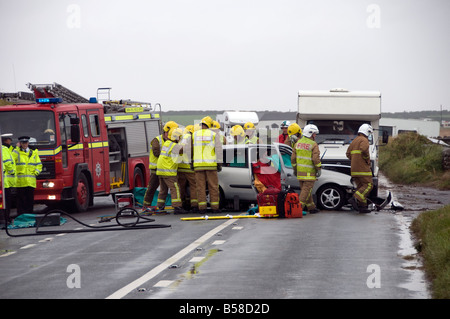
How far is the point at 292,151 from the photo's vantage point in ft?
64.5

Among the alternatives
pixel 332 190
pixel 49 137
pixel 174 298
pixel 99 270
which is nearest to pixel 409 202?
pixel 332 190

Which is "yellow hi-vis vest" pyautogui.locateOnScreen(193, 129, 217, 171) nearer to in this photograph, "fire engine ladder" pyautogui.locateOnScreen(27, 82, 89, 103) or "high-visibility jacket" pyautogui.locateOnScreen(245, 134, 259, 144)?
"high-visibility jacket" pyautogui.locateOnScreen(245, 134, 259, 144)

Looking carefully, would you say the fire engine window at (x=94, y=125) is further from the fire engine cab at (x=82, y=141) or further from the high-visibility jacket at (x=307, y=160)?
the high-visibility jacket at (x=307, y=160)

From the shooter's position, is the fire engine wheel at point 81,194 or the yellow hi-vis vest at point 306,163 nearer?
the yellow hi-vis vest at point 306,163

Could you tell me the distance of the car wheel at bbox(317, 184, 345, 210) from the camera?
19.6 metres

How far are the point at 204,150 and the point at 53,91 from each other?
193 inches

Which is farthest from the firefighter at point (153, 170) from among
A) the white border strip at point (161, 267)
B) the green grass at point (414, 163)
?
the green grass at point (414, 163)

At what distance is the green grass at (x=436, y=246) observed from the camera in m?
9.75

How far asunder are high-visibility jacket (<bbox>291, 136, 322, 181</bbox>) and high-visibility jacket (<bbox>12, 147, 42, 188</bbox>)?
5.63 metres

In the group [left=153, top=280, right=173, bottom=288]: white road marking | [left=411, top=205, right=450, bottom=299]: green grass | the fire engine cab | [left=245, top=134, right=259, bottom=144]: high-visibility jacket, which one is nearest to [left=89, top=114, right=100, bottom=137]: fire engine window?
the fire engine cab

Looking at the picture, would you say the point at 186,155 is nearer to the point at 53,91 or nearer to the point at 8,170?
the point at 8,170

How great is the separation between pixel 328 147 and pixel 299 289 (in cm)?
1273

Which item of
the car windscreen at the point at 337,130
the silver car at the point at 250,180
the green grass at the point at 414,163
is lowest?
the green grass at the point at 414,163
